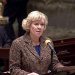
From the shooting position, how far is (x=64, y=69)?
4.18 m

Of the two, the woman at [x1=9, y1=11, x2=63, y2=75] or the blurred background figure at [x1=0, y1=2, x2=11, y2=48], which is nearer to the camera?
the woman at [x1=9, y1=11, x2=63, y2=75]

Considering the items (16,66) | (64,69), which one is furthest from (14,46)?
(64,69)

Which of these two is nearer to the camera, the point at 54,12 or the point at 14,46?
the point at 14,46

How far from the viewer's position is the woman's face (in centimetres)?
461

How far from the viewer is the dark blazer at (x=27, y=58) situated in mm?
4555

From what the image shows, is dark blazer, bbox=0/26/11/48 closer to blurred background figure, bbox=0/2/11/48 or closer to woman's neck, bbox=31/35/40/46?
blurred background figure, bbox=0/2/11/48

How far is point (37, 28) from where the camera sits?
4.60 metres

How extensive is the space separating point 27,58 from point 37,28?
31 centimetres

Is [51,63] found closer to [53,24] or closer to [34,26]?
[34,26]

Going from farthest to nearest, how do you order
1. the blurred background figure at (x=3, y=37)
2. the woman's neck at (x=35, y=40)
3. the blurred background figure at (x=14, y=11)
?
the blurred background figure at (x=14, y=11)
the blurred background figure at (x=3, y=37)
the woman's neck at (x=35, y=40)

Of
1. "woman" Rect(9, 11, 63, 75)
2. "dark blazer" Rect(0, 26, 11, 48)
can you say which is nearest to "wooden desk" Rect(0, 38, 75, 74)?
"dark blazer" Rect(0, 26, 11, 48)

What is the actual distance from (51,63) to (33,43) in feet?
0.90

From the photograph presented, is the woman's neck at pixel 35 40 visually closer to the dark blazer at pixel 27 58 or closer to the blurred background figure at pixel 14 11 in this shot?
the dark blazer at pixel 27 58

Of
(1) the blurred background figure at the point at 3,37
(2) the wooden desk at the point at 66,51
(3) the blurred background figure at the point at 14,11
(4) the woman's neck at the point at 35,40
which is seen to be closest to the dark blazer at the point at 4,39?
(1) the blurred background figure at the point at 3,37
